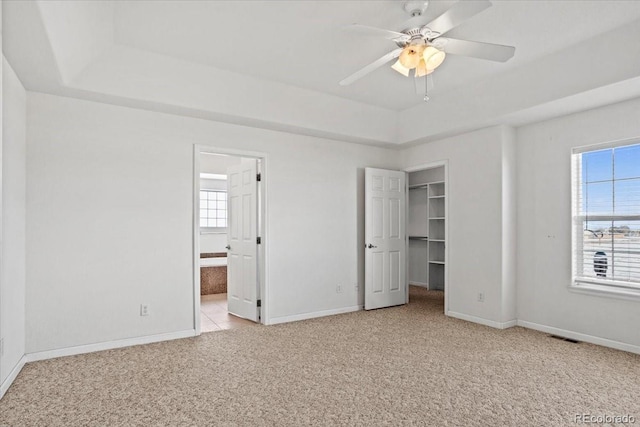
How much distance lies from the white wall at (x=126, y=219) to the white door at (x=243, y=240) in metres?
0.25

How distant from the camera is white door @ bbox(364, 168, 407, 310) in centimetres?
555

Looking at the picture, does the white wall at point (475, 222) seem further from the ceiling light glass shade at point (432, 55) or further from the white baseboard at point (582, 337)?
the ceiling light glass shade at point (432, 55)

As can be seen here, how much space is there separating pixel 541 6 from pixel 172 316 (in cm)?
433

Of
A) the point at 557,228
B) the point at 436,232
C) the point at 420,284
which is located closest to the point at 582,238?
the point at 557,228

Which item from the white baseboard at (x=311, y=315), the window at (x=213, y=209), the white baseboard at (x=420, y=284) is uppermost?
the window at (x=213, y=209)

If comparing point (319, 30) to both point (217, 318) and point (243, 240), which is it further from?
point (217, 318)

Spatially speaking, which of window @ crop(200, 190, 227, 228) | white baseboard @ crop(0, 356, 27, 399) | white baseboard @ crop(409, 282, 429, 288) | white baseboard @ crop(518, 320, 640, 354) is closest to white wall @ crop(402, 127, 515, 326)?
white baseboard @ crop(518, 320, 640, 354)

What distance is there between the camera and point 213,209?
864cm

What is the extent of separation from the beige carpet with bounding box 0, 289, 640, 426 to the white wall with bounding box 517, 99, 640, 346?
0.32 m

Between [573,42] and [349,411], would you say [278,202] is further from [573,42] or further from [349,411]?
[573,42]

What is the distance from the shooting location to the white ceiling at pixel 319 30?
2.91 meters

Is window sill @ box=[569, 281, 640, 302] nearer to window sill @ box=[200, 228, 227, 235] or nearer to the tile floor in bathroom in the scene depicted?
the tile floor in bathroom

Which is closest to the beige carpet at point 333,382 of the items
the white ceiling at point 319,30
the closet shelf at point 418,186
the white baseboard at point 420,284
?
the white ceiling at point 319,30

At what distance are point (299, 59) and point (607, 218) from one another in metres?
3.49
